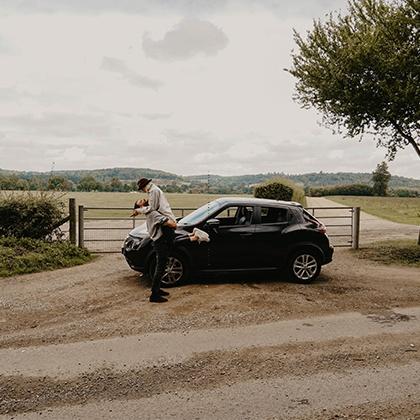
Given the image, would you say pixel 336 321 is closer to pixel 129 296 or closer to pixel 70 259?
pixel 129 296

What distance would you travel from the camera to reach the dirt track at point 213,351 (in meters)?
4.12

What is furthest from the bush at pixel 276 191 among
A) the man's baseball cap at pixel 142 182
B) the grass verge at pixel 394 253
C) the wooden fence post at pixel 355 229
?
the man's baseball cap at pixel 142 182

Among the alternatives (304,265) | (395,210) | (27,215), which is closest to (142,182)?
(304,265)

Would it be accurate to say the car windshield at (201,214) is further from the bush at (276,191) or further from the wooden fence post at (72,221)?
the bush at (276,191)

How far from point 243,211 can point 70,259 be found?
5245 mm

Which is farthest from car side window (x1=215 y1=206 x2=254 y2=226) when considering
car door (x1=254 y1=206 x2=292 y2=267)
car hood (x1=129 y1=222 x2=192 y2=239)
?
car hood (x1=129 y1=222 x2=192 y2=239)

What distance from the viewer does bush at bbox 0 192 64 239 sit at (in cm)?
1186

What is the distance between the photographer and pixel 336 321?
22.0 feet

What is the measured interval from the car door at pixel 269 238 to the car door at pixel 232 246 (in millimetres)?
135

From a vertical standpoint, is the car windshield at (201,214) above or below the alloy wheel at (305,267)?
above

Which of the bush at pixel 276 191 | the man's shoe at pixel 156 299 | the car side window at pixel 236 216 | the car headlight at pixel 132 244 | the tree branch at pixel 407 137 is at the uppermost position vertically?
the tree branch at pixel 407 137

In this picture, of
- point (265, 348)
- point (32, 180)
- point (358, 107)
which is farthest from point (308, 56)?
point (265, 348)

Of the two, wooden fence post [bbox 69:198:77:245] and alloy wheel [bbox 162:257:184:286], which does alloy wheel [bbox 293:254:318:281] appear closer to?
alloy wheel [bbox 162:257:184:286]

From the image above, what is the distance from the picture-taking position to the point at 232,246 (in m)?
8.74
